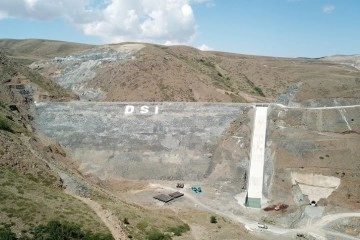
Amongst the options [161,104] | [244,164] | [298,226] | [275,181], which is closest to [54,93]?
[161,104]

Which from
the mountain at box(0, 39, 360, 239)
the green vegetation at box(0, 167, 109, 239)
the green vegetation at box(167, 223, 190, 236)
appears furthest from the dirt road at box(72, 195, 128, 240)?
the green vegetation at box(167, 223, 190, 236)

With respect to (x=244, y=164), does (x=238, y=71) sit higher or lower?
higher

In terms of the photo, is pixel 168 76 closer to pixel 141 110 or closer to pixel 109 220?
pixel 141 110

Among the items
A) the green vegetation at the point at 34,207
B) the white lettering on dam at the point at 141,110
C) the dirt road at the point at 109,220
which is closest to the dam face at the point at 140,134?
the white lettering on dam at the point at 141,110

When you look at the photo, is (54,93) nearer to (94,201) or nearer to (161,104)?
(161,104)

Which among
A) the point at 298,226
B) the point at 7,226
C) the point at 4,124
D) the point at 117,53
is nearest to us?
the point at 7,226

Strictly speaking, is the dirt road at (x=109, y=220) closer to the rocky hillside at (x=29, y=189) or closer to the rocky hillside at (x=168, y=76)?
the rocky hillside at (x=29, y=189)

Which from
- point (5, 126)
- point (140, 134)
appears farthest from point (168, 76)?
point (5, 126)
